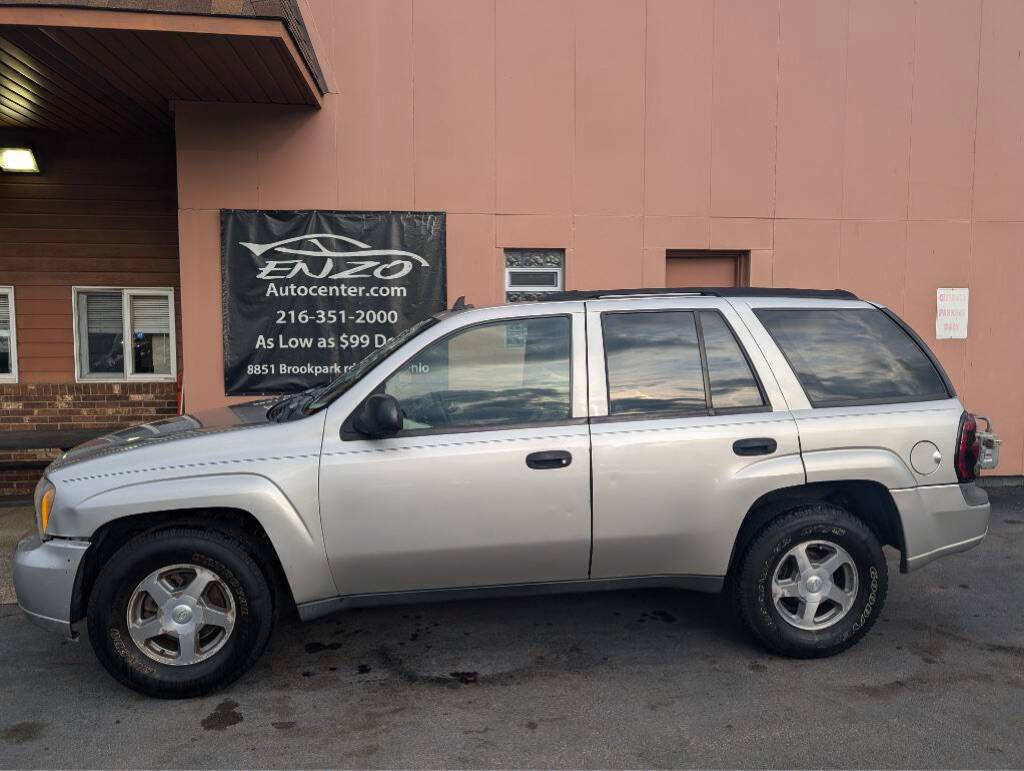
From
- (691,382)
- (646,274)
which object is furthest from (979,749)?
(646,274)

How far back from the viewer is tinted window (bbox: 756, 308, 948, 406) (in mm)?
3891

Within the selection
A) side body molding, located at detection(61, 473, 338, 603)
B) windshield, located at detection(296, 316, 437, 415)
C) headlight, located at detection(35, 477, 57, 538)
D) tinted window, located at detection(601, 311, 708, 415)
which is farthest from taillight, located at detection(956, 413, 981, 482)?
headlight, located at detection(35, 477, 57, 538)

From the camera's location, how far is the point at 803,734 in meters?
3.12

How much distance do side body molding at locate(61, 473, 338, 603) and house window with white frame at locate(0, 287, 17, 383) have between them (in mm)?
5642

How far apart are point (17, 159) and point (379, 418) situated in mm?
6649

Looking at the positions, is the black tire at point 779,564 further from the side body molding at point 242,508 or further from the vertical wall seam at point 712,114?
the vertical wall seam at point 712,114

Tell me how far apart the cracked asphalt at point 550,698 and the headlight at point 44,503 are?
0.83 meters

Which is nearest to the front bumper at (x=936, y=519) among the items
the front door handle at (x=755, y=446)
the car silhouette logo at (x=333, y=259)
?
the front door handle at (x=755, y=446)

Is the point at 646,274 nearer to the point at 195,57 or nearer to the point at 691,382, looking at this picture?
the point at 691,382

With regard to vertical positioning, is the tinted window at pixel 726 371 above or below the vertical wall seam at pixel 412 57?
below

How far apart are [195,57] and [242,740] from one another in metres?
5.02

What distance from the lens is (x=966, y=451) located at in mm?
3877

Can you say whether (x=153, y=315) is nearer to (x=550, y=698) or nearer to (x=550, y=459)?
(x=550, y=459)

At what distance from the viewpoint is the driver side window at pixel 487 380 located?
11.8ft
